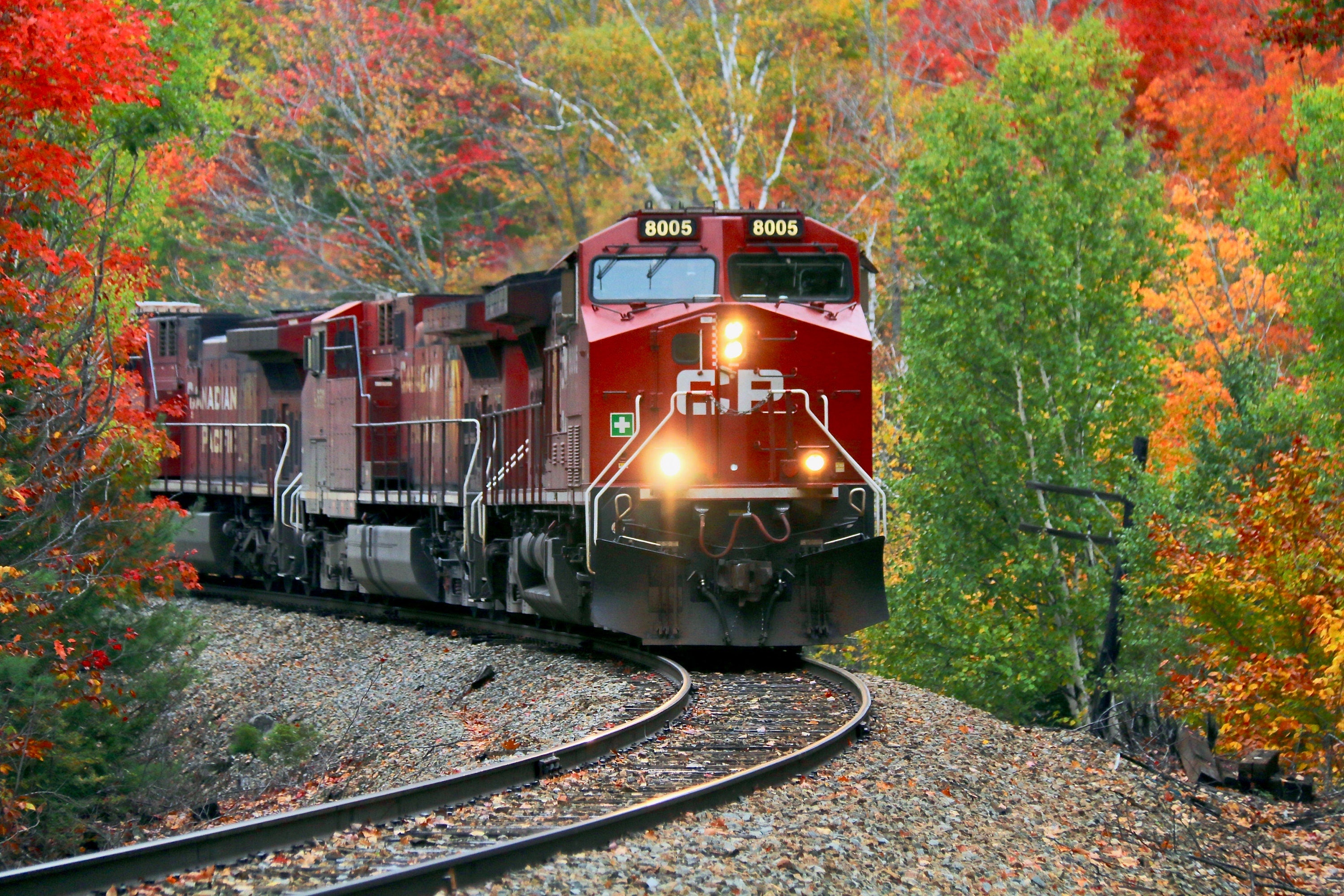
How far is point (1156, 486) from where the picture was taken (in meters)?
18.7

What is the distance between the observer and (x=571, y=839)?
6.41m

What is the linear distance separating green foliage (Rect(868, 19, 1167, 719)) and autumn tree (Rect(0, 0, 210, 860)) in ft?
40.7

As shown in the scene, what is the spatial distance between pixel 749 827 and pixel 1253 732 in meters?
8.40

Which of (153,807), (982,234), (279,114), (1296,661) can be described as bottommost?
(153,807)

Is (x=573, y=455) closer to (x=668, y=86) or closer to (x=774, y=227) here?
(x=774, y=227)

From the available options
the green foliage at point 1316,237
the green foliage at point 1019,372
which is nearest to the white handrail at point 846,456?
the green foliage at point 1316,237

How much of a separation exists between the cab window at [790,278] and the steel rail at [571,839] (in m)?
4.81

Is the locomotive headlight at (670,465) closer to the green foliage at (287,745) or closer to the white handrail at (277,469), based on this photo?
the green foliage at (287,745)

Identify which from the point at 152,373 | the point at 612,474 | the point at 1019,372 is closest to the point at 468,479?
the point at 612,474

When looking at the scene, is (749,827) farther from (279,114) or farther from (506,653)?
(279,114)

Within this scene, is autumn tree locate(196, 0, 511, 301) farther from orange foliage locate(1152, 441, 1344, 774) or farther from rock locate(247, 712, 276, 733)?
orange foliage locate(1152, 441, 1344, 774)

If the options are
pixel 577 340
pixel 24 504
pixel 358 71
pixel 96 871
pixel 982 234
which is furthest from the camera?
pixel 358 71

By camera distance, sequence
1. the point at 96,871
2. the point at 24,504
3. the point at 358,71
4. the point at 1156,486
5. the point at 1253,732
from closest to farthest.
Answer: the point at 96,871 < the point at 24,504 < the point at 1253,732 < the point at 1156,486 < the point at 358,71

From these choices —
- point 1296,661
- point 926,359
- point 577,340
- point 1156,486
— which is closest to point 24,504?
point 577,340
